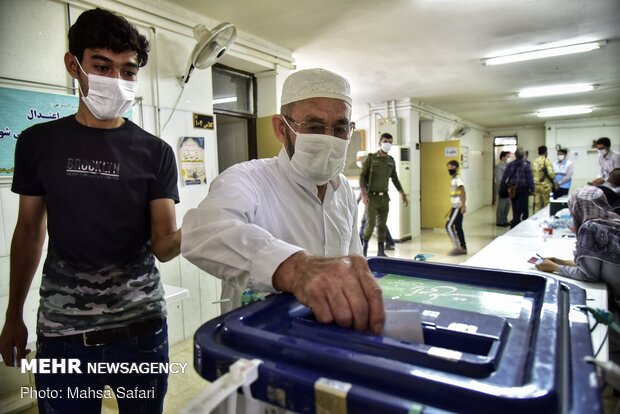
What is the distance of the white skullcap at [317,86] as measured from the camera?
1.19 meters

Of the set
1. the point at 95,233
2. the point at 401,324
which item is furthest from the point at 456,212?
the point at 401,324

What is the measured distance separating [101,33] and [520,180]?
311 inches

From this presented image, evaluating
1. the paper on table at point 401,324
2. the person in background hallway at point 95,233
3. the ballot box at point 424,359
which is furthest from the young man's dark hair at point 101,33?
the paper on table at point 401,324

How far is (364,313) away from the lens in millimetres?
596

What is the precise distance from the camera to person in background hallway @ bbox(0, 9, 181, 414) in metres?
1.17

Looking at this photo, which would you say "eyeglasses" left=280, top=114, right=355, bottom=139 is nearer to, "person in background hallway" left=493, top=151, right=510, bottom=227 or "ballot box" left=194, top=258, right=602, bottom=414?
"ballot box" left=194, top=258, right=602, bottom=414

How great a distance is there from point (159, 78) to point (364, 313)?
3091 millimetres

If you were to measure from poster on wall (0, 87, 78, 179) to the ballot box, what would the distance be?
7.81ft

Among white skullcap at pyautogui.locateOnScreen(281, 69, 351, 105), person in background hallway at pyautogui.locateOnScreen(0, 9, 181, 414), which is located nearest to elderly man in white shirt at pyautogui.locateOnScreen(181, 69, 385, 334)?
white skullcap at pyautogui.locateOnScreen(281, 69, 351, 105)

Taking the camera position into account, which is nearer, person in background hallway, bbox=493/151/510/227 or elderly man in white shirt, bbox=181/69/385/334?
elderly man in white shirt, bbox=181/69/385/334

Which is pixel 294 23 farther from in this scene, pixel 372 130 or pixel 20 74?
pixel 372 130

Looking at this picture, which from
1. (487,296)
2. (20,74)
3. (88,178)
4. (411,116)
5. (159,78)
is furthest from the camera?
(411,116)

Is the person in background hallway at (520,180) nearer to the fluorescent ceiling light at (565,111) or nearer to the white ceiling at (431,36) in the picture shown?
the white ceiling at (431,36)

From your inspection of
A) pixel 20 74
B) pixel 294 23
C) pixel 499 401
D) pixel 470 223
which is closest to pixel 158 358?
pixel 499 401
